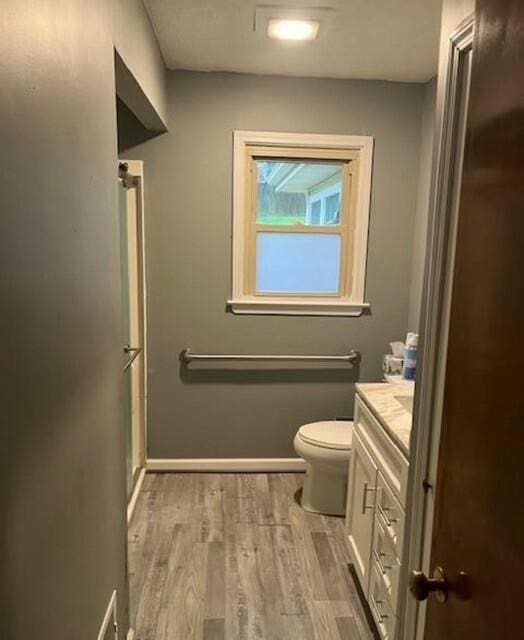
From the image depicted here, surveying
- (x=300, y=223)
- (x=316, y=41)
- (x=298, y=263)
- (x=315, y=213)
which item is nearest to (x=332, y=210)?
(x=315, y=213)

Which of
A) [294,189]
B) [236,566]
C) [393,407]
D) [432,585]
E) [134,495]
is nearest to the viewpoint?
[432,585]

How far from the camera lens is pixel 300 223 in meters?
3.06

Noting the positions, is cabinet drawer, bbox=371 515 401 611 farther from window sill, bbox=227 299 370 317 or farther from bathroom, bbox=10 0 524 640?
window sill, bbox=227 299 370 317

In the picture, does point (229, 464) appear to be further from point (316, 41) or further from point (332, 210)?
point (316, 41)

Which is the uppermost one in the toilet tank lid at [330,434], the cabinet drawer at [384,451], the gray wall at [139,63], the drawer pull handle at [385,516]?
the gray wall at [139,63]

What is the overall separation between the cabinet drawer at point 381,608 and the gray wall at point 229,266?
1410 mm

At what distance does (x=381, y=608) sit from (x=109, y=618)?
95 centimetres

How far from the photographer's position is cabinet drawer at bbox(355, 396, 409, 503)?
1.61 m

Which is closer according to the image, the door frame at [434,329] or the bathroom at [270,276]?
A: the door frame at [434,329]

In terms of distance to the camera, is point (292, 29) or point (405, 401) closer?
point (405, 401)

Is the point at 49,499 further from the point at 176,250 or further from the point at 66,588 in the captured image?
the point at 176,250

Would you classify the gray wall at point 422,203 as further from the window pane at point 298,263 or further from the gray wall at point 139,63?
the gray wall at point 139,63

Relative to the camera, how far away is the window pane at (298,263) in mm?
3086

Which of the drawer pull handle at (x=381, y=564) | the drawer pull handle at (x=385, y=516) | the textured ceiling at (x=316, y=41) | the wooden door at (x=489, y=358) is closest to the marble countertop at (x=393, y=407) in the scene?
the drawer pull handle at (x=385, y=516)
